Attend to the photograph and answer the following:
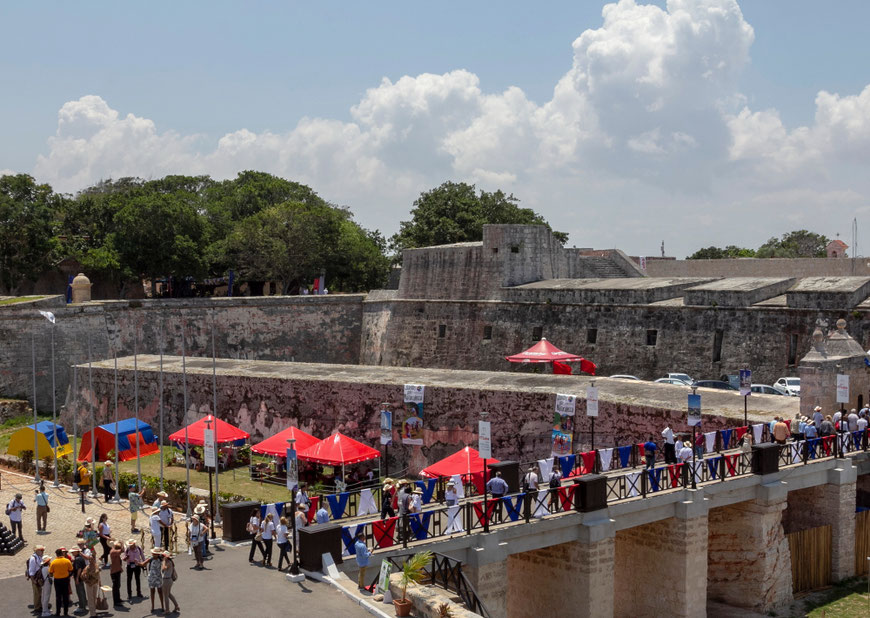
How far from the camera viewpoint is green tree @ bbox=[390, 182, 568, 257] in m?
62.3

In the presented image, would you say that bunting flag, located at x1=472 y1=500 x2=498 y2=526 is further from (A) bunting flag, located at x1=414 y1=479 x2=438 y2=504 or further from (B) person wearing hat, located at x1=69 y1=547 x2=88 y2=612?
(B) person wearing hat, located at x1=69 y1=547 x2=88 y2=612

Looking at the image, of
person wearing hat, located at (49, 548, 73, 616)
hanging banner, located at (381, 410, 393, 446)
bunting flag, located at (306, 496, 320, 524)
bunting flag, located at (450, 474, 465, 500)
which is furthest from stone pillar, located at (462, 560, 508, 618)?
hanging banner, located at (381, 410, 393, 446)

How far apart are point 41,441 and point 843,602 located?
20.5m

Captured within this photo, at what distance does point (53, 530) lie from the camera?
62.1 ft

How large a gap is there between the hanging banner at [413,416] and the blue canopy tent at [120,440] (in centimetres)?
756

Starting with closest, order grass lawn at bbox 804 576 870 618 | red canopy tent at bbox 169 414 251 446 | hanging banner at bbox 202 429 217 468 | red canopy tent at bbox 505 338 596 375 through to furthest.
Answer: hanging banner at bbox 202 429 217 468, grass lawn at bbox 804 576 870 618, red canopy tent at bbox 169 414 251 446, red canopy tent at bbox 505 338 596 375

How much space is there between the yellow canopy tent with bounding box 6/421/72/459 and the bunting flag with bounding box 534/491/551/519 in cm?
1434

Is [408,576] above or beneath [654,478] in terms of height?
beneath

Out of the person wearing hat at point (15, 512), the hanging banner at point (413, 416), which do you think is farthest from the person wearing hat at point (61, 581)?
the hanging banner at point (413, 416)

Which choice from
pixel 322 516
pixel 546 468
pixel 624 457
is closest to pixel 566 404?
pixel 624 457

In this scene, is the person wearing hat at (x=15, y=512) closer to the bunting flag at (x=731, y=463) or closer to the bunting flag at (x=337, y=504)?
the bunting flag at (x=337, y=504)

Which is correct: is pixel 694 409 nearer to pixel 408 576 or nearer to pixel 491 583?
pixel 491 583

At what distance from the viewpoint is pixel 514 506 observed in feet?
53.3

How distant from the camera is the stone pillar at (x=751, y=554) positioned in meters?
19.7
